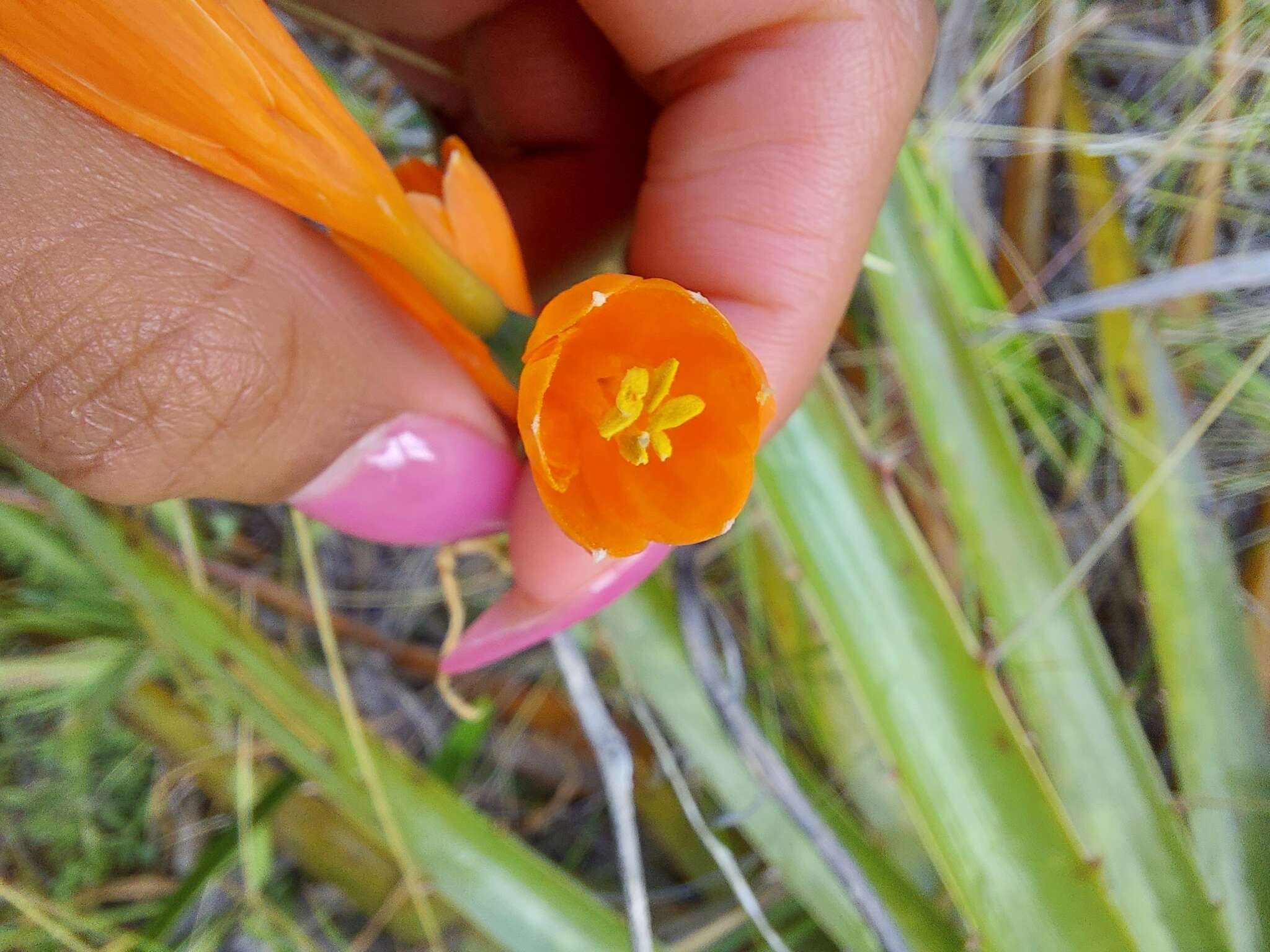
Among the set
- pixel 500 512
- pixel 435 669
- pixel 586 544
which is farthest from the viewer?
pixel 435 669

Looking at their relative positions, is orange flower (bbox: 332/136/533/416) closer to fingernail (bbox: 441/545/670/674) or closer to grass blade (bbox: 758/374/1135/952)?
fingernail (bbox: 441/545/670/674)

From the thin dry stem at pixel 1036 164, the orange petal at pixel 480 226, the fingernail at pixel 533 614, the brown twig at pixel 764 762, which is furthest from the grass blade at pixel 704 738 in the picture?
the thin dry stem at pixel 1036 164

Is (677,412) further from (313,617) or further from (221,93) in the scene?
(313,617)

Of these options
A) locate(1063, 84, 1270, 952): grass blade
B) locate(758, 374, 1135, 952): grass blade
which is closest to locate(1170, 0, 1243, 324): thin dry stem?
locate(1063, 84, 1270, 952): grass blade

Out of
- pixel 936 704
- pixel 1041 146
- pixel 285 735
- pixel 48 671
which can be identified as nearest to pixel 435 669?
pixel 285 735

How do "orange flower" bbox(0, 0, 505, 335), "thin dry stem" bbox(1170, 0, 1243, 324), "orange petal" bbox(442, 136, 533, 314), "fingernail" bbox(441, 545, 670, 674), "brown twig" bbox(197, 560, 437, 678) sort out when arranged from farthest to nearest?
"brown twig" bbox(197, 560, 437, 678) < "thin dry stem" bbox(1170, 0, 1243, 324) < "fingernail" bbox(441, 545, 670, 674) < "orange petal" bbox(442, 136, 533, 314) < "orange flower" bbox(0, 0, 505, 335)

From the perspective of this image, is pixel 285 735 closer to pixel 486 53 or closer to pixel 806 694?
pixel 806 694
